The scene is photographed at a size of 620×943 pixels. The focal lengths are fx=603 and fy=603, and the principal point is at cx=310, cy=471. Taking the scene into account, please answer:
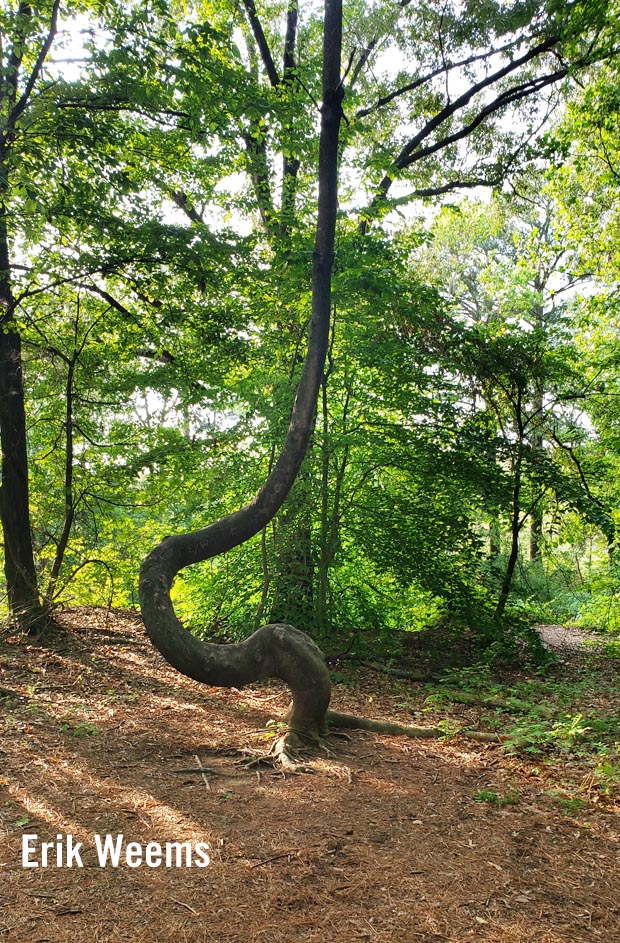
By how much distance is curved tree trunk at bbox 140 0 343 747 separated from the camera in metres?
4.61

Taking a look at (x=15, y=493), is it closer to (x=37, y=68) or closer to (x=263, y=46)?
(x=37, y=68)

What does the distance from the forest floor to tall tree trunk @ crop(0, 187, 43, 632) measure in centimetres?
184

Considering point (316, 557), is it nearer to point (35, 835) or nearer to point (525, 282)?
point (35, 835)

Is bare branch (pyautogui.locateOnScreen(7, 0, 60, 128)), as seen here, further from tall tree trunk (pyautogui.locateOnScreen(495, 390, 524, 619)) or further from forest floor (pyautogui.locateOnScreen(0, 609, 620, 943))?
tall tree trunk (pyautogui.locateOnScreen(495, 390, 524, 619))

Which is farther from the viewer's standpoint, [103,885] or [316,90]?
[316,90]

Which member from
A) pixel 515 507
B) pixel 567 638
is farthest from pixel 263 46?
pixel 567 638

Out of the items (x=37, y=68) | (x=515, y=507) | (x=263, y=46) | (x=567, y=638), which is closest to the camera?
(x=37, y=68)

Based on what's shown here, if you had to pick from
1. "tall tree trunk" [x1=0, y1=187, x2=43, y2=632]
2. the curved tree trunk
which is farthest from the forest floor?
"tall tree trunk" [x1=0, y1=187, x2=43, y2=632]

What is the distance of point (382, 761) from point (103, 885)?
7.89 ft

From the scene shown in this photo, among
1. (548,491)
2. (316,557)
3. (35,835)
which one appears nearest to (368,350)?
(316,557)

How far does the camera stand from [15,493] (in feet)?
25.9

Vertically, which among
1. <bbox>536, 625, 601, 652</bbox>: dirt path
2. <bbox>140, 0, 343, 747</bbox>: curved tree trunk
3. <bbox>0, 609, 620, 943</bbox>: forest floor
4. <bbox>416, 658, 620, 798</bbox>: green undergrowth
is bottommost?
<bbox>0, 609, 620, 943</bbox>: forest floor

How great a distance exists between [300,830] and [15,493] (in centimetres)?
610

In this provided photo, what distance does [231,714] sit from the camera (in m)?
5.99
